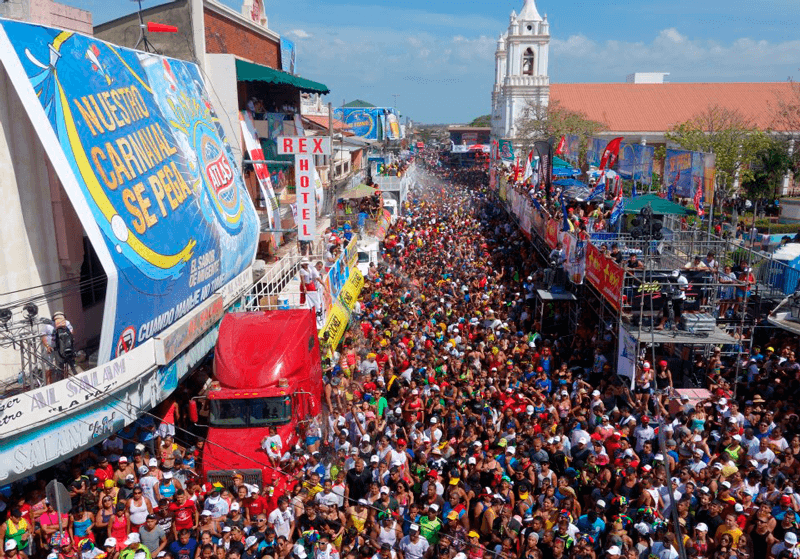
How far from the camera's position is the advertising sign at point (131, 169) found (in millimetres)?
9492

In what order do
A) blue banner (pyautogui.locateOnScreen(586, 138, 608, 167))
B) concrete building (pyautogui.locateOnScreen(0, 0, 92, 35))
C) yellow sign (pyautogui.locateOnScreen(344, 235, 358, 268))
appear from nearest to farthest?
concrete building (pyautogui.locateOnScreen(0, 0, 92, 35)), yellow sign (pyautogui.locateOnScreen(344, 235, 358, 268)), blue banner (pyautogui.locateOnScreen(586, 138, 608, 167))

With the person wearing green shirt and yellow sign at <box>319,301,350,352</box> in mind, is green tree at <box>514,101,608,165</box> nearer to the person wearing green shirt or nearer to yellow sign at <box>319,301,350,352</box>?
yellow sign at <box>319,301,350,352</box>

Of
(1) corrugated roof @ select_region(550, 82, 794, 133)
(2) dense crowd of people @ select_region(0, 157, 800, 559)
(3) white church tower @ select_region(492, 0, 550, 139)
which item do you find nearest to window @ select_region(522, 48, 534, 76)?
(3) white church tower @ select_region(492, 0, 550, 139)

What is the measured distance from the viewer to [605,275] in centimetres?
1497

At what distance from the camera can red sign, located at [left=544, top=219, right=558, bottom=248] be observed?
67.5ft

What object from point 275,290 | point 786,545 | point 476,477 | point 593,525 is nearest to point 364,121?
point 275,290

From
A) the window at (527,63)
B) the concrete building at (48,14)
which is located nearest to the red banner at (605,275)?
the concrete building at (48,14)

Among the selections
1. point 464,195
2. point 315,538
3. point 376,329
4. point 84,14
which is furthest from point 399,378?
point 464,195

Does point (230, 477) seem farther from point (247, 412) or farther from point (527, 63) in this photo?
point (527, 63)

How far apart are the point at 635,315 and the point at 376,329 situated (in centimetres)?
679

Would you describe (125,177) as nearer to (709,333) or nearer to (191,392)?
(191,392)

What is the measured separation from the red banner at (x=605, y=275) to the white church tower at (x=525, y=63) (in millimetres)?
64222

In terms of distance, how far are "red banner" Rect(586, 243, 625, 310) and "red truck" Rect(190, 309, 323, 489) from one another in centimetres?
625

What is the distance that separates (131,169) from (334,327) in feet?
22.1
